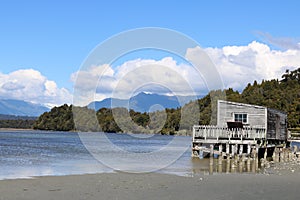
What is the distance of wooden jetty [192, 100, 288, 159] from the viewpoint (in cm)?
3931

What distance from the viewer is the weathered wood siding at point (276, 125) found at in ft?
146

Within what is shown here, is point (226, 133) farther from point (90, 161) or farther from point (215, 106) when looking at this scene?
point (215, 106)

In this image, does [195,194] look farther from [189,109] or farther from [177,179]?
[189,109]

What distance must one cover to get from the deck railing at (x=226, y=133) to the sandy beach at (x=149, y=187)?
1532 cm

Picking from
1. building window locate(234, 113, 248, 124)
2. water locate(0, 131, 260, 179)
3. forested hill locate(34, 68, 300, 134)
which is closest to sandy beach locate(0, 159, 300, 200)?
water locate(0, 131, 260, 179)

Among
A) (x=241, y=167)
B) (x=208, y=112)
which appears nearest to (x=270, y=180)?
(x=241, y=167)

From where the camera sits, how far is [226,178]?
77.8ft

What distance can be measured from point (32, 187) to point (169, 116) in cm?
12458

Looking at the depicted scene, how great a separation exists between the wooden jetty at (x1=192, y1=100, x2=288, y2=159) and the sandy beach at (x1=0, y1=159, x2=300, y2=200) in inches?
563

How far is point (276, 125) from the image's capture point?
157 ft

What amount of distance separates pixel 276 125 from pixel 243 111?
601 centimetres

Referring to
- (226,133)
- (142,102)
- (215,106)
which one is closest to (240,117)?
(226,133)

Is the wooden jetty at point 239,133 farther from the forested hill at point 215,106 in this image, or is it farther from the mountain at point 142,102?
the forested hill at point 215,106

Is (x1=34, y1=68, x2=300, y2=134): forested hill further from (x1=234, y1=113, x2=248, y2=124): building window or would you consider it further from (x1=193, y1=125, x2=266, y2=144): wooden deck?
(x1=193, y1=125, x2=266, y2=144): wooden deck
